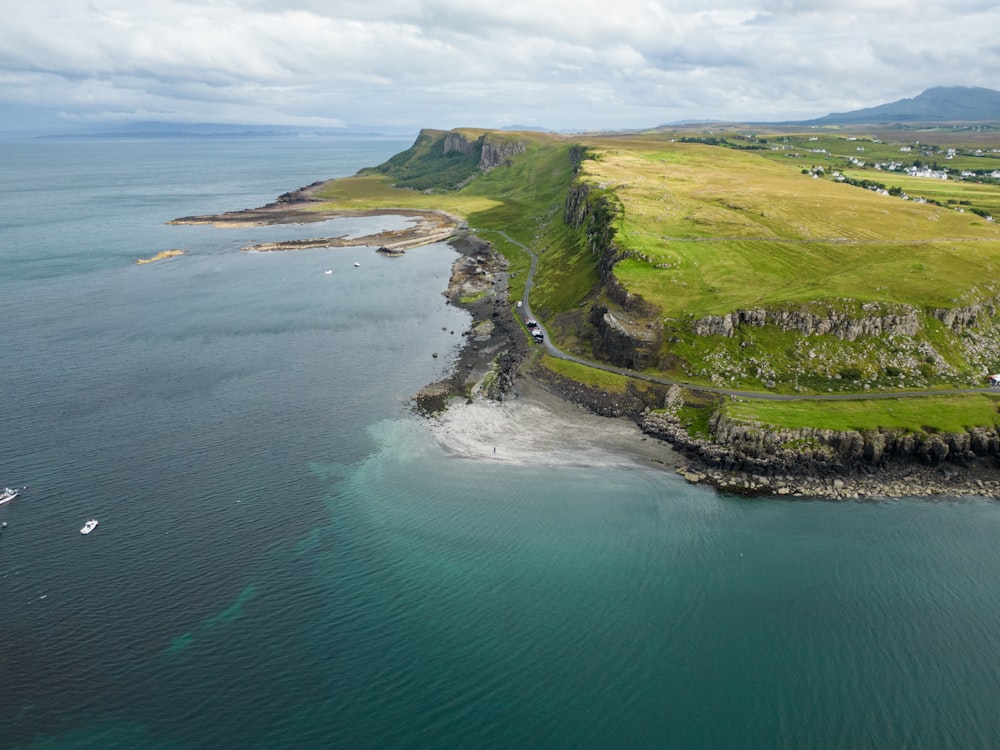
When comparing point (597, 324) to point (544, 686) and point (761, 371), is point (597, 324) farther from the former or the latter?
point (544, 686)

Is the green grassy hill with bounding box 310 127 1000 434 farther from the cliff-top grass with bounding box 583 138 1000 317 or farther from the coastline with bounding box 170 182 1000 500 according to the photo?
the coastline with bounding box 170 182 1000 500

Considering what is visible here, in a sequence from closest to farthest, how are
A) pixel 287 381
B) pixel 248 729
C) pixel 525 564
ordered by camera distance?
1. pixel 248 729
2. pixel 525 564
3. pixel 287 381

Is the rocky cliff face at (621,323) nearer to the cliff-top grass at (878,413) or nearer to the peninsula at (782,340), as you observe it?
the peninsula at (782,340)

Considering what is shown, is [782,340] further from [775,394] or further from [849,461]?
[849,461]

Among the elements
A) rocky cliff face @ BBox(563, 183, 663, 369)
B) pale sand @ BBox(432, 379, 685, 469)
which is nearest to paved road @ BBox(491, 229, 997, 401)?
rocky cliff face @ BBox(563, 183, 663, 369)

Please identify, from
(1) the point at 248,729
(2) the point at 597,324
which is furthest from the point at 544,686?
(2) the point at 597,324

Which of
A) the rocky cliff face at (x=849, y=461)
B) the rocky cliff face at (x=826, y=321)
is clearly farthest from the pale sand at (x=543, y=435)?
the rocky cliff face at (x=826, y=321)
